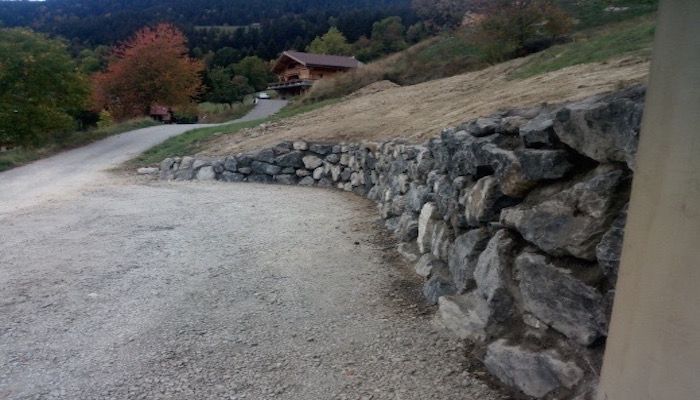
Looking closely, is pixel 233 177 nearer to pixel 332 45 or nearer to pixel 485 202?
pixel 485 202

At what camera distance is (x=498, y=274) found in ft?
12.3

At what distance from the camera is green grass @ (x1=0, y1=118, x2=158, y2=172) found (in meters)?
17.5

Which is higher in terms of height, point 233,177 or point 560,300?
point 560,300

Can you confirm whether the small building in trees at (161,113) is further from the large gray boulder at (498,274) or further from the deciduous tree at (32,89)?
the large gray boulder at (498,274)

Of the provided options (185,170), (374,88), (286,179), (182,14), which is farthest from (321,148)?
(182,14)

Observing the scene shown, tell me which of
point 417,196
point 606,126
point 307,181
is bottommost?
point 307,181

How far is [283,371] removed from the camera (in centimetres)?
395

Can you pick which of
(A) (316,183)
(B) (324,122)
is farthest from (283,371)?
(B) (324,122)

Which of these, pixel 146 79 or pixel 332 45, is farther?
pixel 332 45

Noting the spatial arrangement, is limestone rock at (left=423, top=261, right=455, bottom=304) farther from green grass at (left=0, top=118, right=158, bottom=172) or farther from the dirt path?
green grass at (left=0, top=118, right=158, bottom=172)

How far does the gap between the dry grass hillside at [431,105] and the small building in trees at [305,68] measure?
3004 centimetres

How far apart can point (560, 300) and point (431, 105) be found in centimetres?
1121

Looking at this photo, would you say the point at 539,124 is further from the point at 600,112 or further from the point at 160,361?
the point at 160,361

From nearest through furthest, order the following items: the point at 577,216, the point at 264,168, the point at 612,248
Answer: the point at 612,248, the point at 577,216, the point at 264,168
